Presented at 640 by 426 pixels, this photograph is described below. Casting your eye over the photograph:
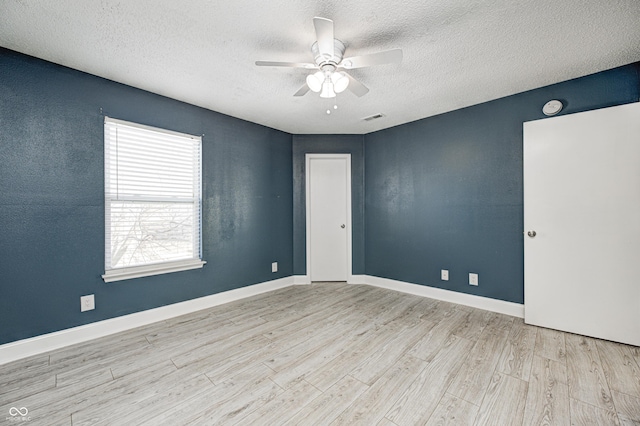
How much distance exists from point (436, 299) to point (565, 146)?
87.7 inches

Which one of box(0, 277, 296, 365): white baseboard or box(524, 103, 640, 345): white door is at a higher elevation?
box(524, 103, 640, 345): white door

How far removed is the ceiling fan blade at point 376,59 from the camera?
177cm

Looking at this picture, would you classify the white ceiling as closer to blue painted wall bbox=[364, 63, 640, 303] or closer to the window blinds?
blue painted wall bbox=[364, 63, 640, 303]

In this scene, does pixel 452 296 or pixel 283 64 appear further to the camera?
pixel 452 296

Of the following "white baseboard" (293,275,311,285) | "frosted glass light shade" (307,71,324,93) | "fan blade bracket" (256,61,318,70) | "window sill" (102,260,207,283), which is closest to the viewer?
"fan blade bracket" (256,61,318,70)

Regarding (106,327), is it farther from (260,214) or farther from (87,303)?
(260,214)

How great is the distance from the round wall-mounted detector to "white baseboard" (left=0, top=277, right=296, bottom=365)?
4085mm

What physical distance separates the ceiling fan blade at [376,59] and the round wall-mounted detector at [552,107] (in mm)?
2020

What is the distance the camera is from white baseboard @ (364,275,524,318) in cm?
300

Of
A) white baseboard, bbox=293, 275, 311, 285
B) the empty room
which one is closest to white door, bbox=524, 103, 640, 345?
the empty room

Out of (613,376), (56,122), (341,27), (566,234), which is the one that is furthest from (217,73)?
(613,376)

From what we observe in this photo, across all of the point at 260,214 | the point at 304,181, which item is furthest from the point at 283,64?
the point at 304,181

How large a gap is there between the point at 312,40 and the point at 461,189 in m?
2.56

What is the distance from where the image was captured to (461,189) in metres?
3.42
